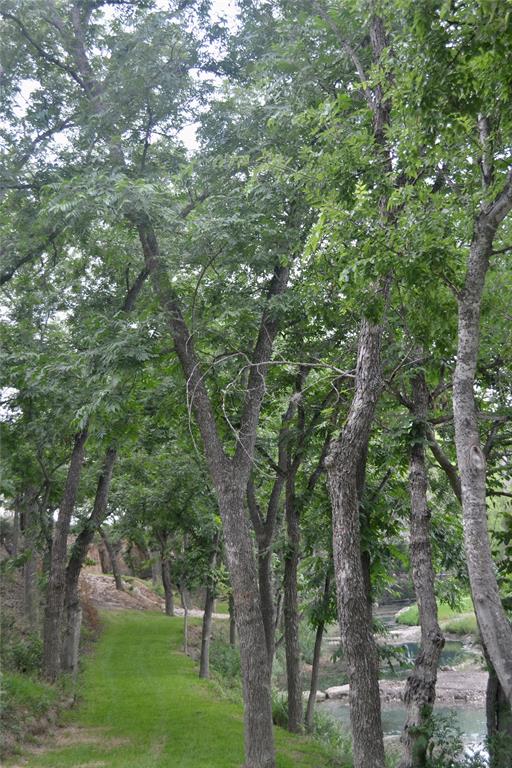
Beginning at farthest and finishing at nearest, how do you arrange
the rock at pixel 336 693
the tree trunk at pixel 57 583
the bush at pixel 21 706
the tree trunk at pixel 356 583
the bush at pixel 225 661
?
the rock at pixel 336 693, the bush at pixel 225 661, the tree trunk at pixel 57 583, the bush at pixel 21 706, the tree trunk at pixel 356 583

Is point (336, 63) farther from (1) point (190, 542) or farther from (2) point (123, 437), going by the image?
(1) point (190, 542)

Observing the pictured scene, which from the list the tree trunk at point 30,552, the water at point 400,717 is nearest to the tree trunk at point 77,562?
the tree trunk at point 30,552

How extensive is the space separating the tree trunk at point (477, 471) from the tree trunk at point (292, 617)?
24.5 feet

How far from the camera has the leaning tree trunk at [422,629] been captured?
717 cm

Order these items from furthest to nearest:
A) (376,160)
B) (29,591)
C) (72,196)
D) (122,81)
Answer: (29,591)
(122,81)
(72,196)
(376,160)

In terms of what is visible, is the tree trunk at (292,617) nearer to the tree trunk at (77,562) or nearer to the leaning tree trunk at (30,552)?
the tree trunk at (77,562)

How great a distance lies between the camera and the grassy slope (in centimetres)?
1009

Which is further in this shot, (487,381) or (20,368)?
(20,368)

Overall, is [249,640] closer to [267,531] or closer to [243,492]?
[243,492]

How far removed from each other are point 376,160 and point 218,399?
543 centimetres

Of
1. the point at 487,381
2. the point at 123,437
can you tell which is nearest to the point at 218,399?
the point at 123,437

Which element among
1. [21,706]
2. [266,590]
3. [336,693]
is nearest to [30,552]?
[21,706]

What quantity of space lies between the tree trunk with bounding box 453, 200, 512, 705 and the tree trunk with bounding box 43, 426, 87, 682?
32.1 feet

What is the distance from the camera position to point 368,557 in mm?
9734
